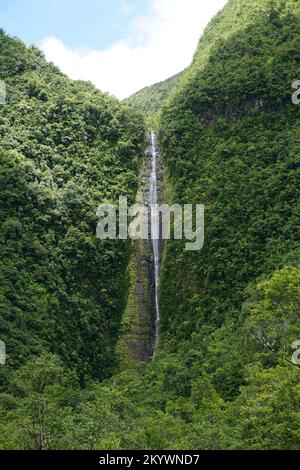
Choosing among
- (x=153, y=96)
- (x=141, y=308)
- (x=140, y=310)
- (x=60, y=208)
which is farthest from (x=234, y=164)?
(x=153, y=96)

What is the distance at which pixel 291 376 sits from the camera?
25031 mm

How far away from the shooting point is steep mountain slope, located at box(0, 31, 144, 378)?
2015 inches

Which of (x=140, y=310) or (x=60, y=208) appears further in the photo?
(x=60, y=208)

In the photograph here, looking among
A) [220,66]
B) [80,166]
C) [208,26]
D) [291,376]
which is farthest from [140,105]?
[291,376]

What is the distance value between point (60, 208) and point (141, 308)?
12.1 m

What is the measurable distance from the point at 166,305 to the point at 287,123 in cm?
2271

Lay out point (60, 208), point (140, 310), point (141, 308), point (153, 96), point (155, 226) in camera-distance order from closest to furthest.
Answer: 1. point (140, 310)
2. point (141, 308)
3. point (60, 208)
4. point (155, 226)
5. point (153, 96)

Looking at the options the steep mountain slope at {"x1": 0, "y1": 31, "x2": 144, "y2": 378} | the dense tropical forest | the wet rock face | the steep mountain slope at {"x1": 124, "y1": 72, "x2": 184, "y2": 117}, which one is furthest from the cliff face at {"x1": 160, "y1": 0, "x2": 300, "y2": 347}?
the steep mountain slope at {"x1": 124, "y1": 72, "x2": 184, "y2": 117}

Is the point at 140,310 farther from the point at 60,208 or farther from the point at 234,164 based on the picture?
the point at 234,164

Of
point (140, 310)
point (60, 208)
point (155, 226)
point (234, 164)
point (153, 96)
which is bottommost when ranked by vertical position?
point (140, 310)

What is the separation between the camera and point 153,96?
11712 cm

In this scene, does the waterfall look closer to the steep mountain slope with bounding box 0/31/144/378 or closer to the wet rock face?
the wet rock face

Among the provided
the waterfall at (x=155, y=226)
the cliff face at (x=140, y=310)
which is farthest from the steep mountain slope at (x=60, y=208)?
the waterfall at (x=155, y=226)

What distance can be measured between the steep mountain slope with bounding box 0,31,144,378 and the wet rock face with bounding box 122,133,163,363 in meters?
1.04
